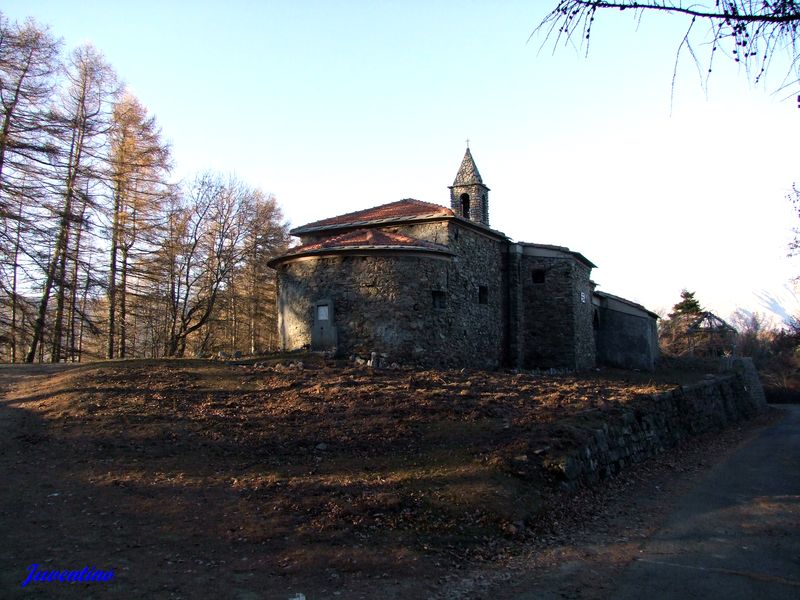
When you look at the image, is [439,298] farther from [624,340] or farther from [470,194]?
[624,340]

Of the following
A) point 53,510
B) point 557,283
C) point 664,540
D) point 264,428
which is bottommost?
point 664,540

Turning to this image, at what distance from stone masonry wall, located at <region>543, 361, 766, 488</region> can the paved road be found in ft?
4.60

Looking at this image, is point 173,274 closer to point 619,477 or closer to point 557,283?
point 557,283

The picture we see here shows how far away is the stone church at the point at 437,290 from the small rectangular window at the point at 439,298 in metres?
0.03

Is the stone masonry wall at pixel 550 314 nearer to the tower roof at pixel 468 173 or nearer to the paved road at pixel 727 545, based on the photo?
the tower roof at pixel 468 173

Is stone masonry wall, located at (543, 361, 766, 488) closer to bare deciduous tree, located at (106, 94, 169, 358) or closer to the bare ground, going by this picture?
the bare ground

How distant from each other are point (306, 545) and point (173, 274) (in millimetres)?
23028

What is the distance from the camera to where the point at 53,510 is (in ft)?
23.2

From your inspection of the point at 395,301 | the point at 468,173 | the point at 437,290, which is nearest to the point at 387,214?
the point at 437,290

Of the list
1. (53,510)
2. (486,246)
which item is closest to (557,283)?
(486,246)

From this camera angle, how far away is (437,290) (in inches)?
720

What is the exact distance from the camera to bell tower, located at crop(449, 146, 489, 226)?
88.9 ft

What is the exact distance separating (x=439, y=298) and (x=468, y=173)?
1121 centimetres

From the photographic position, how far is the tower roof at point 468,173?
89.5 ft
